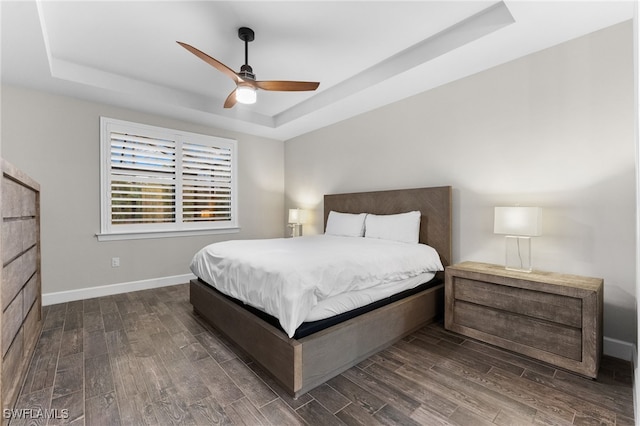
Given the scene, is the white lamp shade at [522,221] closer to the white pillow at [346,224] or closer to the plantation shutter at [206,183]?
the white pillow at [346,224]

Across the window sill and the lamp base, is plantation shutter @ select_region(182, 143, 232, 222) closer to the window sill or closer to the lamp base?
the window sill

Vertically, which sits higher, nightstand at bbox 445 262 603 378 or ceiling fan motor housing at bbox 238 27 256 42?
ceiling fan motor housing at bbox 238 27 256 42

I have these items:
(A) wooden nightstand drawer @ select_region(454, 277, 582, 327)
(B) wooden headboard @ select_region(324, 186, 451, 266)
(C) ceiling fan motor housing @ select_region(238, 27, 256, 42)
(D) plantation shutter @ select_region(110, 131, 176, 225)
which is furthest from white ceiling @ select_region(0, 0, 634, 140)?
(A) wooden nightstand drawer @ select_region(454, 277, 582, 327)

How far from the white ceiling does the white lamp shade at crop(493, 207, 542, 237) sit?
55.4 inches

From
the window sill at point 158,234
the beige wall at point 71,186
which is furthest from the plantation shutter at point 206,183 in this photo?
the beige wall at point 71,186

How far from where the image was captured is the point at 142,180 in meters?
3.99

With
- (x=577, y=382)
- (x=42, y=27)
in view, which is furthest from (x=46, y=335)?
(x=577, y=382)

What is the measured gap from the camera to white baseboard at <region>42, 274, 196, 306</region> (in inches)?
133

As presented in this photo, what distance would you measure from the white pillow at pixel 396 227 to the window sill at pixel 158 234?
2.54 metres

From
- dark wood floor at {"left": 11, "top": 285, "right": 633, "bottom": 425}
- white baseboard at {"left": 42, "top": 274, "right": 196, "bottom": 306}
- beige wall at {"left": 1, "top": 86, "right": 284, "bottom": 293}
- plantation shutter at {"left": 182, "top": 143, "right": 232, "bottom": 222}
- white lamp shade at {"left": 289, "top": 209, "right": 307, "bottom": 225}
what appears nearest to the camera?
dark wood floor at {"left": 11, "top": 285, "right": 633, "bottom": 425}

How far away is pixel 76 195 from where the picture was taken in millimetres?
3541

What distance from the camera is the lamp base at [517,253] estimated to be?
2.57 metres

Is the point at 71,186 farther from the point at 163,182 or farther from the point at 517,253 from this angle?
the point at 517,253

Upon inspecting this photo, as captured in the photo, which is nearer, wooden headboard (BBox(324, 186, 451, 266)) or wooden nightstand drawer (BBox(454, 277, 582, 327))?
wooden nightstand drawer (BBox(454, 277, 582, 327))
